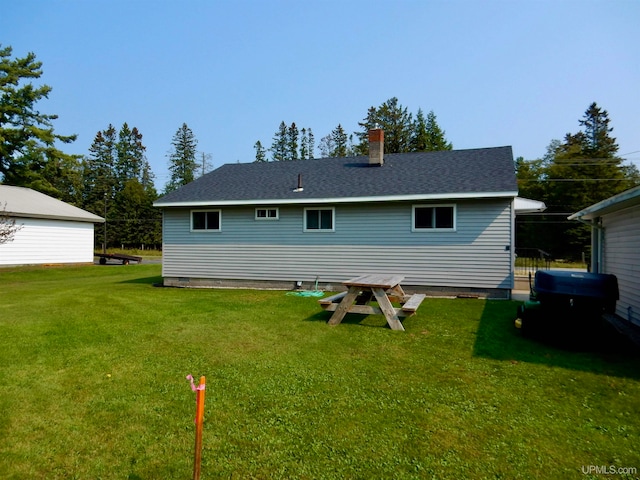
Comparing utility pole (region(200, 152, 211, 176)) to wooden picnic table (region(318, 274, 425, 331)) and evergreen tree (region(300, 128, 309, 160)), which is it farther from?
wooden picnic table (region(318, 274, 425, 331))

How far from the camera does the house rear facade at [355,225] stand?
9.84m

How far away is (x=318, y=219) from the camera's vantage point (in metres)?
11.4

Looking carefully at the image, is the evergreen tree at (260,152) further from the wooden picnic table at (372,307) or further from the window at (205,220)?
the wooden picnic table at (372,307)

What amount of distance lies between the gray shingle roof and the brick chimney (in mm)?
268

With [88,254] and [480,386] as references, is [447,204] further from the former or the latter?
[88,254]

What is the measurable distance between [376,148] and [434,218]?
4.12 m

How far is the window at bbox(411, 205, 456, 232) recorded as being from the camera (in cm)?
1012

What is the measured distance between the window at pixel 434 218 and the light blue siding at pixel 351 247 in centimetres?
17

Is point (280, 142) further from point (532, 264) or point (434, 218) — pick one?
point (434, 218)

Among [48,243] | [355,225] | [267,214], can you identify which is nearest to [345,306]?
[355,225]

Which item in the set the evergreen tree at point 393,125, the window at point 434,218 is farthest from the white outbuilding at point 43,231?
the evergreen tree at point 393,125

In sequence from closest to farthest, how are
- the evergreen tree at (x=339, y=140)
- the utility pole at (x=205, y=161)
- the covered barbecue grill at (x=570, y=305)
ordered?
1. the covered barbecue grill at (x=570, y=305)
2. the evergreen tree at (x=339, y=140)
3. the utility pole at (x=205, y=161)

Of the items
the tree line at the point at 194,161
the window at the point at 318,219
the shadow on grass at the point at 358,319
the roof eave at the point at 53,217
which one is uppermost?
the tree line at the point at 194,161

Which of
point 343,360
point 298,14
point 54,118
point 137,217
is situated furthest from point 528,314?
point 137,217
